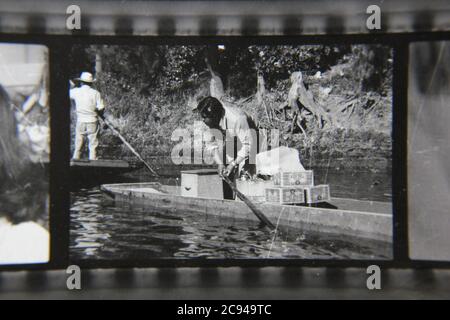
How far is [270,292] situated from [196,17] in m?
2.24

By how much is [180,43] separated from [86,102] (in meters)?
0.89

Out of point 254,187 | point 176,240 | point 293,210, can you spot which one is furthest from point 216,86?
point 176,240

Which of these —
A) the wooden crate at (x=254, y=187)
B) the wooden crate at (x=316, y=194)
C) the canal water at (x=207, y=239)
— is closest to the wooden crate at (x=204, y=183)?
the wooden crate at (x=254, y=187)

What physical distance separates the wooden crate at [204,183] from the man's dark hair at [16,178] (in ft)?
3.84

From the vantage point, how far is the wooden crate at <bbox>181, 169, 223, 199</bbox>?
4.20 meters

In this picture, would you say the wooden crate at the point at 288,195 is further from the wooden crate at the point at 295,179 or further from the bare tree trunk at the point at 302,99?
the bare tree trunk at the point at 302,99

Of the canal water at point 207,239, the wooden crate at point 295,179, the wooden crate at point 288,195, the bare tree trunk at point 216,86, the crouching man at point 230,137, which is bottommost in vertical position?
the canal water at point 207,239

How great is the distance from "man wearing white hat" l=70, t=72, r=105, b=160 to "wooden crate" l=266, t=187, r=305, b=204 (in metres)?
1.49

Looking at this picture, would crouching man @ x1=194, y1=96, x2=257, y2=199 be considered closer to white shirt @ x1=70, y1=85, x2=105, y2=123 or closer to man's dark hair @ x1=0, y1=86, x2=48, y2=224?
white shirt @ x1=70, y1=85, x2=105, y2=123

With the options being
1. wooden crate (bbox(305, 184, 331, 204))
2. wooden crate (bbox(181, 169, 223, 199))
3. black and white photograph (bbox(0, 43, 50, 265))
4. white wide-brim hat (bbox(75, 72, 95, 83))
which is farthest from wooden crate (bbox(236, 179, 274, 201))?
black and white photograph (bbox(0, 43, 50, 265))

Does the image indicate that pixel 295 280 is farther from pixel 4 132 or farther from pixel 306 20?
pixel 4 132

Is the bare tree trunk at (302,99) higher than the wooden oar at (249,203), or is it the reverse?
the bare tree trunk at (302,99)

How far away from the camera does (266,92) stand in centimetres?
414

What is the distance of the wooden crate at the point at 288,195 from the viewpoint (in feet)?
13.4
